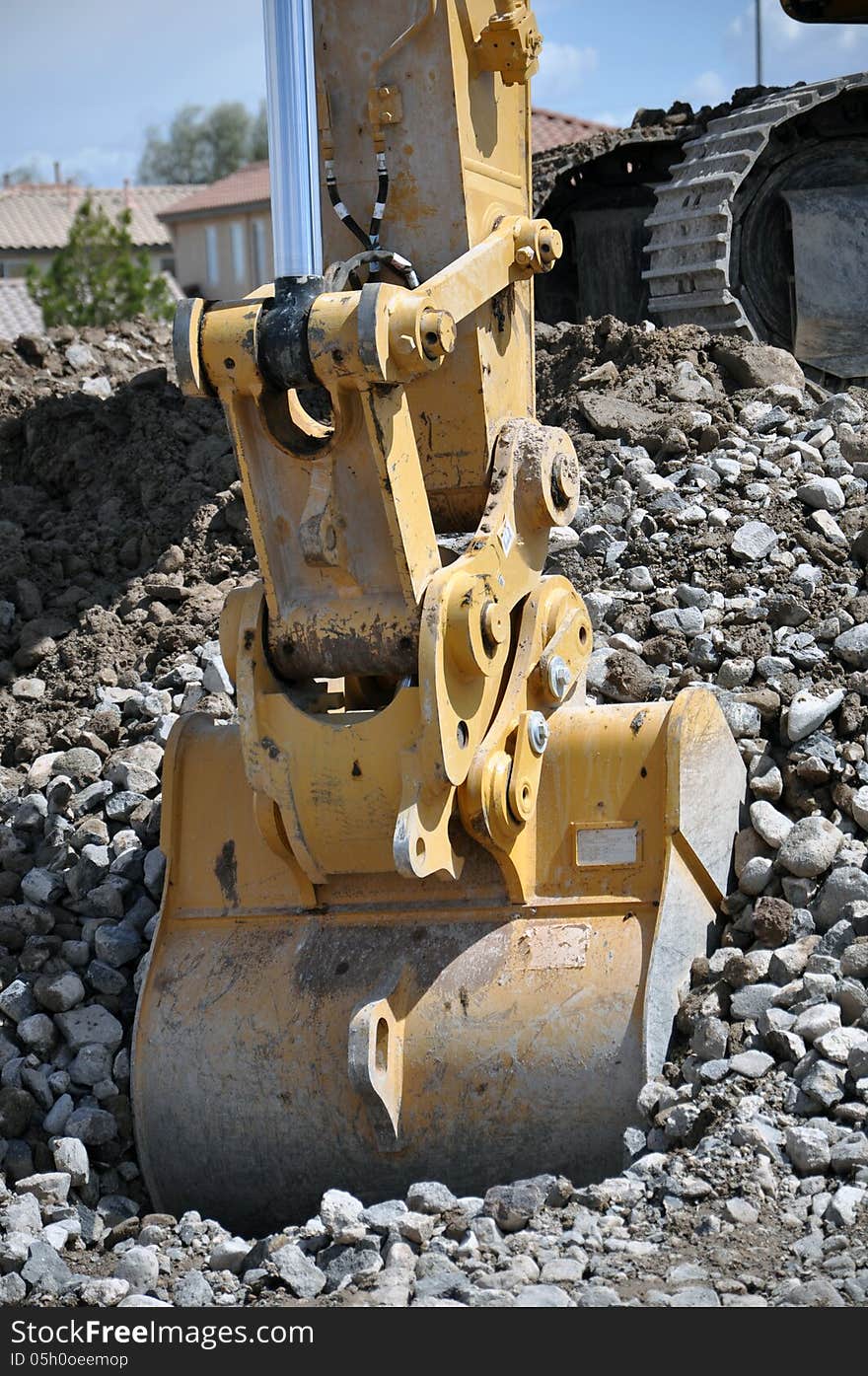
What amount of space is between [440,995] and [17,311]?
29558mm

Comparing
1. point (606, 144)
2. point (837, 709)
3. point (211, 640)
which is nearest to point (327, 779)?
point (837, 709)

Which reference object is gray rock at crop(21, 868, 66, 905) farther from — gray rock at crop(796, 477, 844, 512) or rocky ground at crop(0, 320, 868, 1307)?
gray rock at crop(796, 477, 844, 512)

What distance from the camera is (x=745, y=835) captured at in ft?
17.0

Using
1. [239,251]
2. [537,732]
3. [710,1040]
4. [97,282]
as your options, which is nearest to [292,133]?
[537,732]

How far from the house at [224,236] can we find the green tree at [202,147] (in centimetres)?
2347

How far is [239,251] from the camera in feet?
157

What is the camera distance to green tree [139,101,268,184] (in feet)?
239

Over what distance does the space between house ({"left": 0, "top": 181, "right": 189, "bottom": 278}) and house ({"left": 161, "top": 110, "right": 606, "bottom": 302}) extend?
735 millimetres

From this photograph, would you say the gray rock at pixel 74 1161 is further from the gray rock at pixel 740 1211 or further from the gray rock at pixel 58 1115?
the gray rock at pixel 740 1211

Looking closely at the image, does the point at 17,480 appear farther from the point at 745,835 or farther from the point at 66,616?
the point at 745,835

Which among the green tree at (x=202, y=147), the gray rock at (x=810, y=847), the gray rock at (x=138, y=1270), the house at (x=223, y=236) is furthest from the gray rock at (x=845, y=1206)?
the green tree at (x=202, y=147)

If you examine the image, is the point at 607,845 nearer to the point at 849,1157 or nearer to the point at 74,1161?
the point at 849,1157

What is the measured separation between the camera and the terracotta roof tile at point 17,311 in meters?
30.3

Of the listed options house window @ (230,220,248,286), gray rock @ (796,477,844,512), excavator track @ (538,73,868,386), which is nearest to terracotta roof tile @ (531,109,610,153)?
excavator track @ (538,73,868,386)
